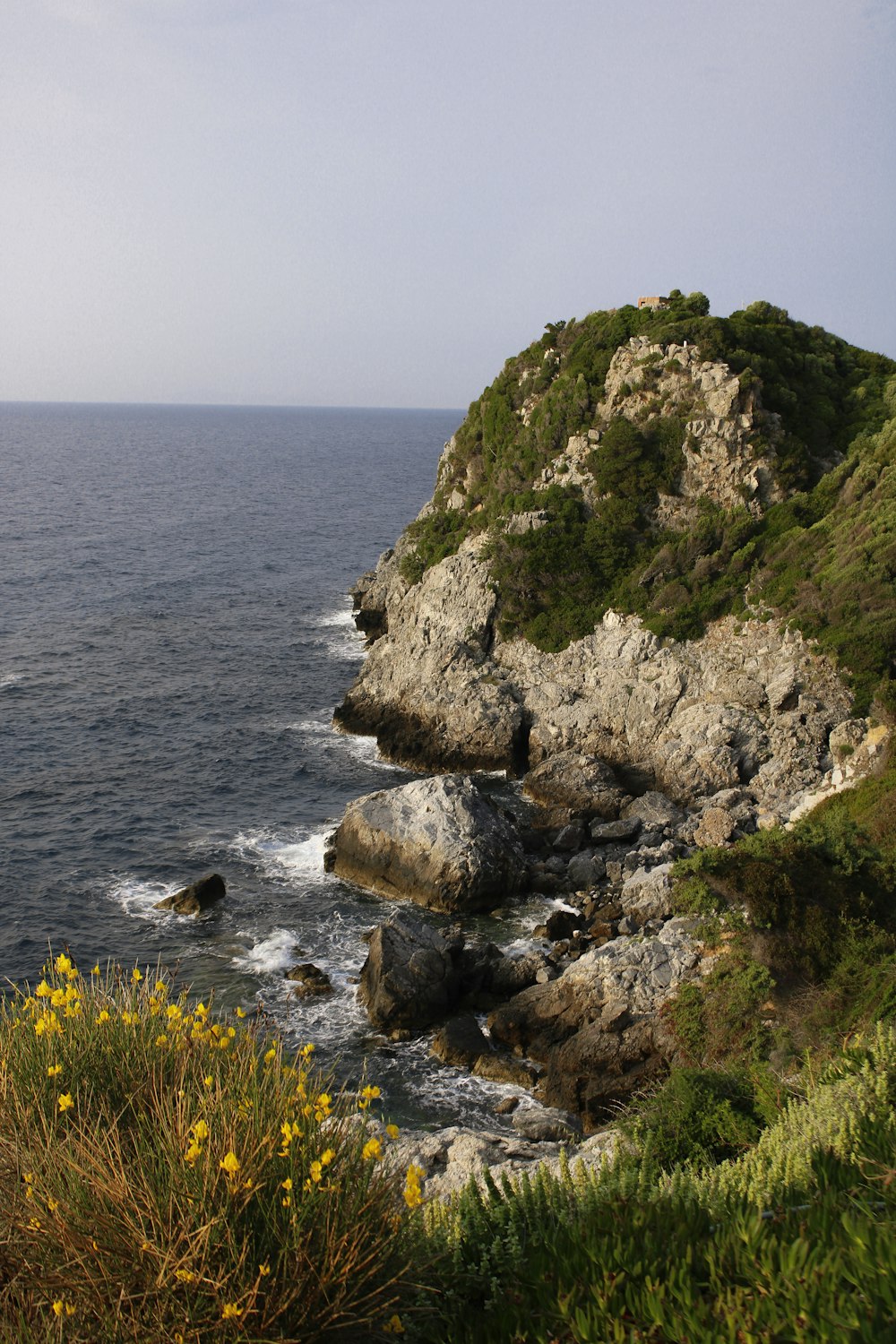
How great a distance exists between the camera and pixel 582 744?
39562 millimetres

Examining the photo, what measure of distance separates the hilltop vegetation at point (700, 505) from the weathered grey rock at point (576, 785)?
277 inches

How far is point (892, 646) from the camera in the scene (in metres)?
35.4

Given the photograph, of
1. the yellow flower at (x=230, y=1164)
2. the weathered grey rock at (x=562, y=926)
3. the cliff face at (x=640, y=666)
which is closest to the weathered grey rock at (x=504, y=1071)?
the weathered grey rock at (x=562, y=926)

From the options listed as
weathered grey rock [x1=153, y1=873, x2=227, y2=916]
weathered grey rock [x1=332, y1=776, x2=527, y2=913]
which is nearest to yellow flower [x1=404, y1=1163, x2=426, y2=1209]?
weathered grey rock [x1=332, y1=776, x2=527, y2=913]

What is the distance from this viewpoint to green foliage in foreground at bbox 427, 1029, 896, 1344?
5695 mm

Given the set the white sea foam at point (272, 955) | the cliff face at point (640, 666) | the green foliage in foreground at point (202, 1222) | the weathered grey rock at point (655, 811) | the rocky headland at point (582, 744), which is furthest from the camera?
the cliff face at point (640, 666)

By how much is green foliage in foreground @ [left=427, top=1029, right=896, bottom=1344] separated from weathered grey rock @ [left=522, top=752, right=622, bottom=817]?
2634 centimetres

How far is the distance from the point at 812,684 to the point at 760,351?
63.1 ft

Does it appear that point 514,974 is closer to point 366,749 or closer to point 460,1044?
point 460,1044

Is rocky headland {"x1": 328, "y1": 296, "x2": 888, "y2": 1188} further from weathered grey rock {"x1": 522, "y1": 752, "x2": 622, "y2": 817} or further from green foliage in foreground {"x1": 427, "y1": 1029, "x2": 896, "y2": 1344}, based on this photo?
green foliage in foreground {"x1": 427, "y1": 1029, "x2": 896, "y2": 1344}

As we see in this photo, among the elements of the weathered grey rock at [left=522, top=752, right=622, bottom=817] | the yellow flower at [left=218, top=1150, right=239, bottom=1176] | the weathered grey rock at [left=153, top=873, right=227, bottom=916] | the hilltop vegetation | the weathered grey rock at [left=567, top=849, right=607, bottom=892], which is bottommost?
the weathered grey rock at [left=153, top=873, right=227, bottom=916]

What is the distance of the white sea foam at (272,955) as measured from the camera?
89.3 feet

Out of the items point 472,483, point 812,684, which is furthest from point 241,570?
point 812,684

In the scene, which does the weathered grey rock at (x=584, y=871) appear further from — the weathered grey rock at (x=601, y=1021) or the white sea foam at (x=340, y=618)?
the white sea foam at (x=340, y=618)
